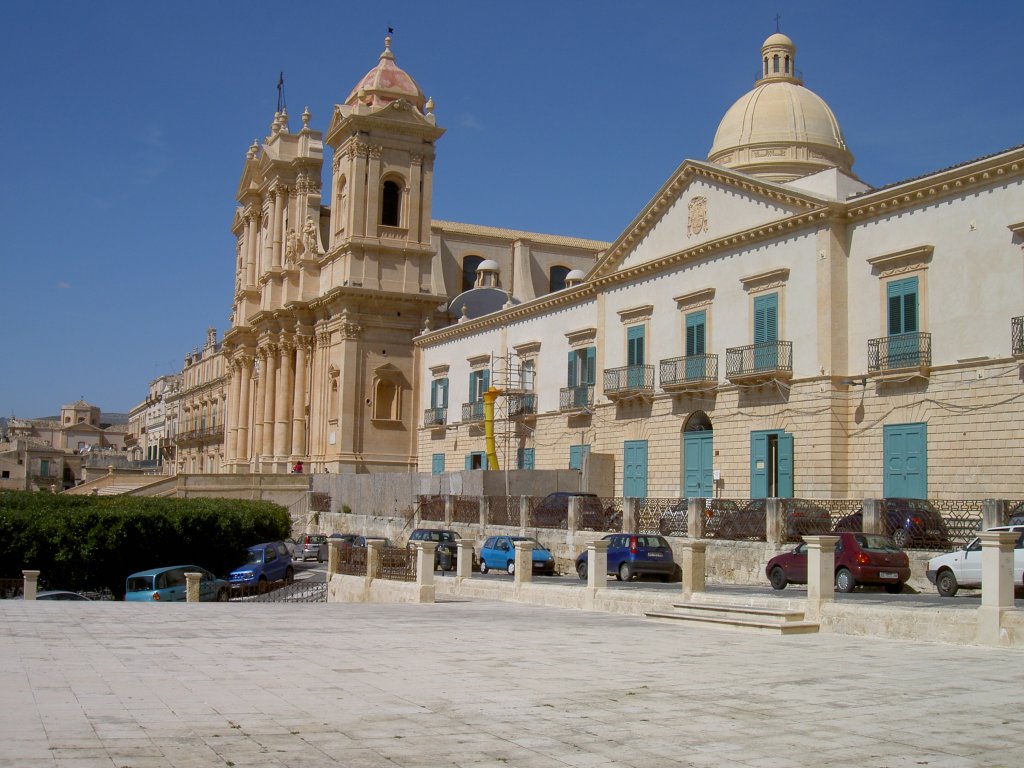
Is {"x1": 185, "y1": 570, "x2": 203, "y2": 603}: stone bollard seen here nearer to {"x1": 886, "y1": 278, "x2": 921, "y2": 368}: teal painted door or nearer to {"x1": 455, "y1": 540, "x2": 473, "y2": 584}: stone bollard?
{"x1": 455, "y1": 540, "x2": 473, "y2": 584}: stone bollard

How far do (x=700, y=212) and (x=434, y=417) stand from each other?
2055cm

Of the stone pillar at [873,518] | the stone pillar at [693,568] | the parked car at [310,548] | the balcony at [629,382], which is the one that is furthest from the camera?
the parked car at [310,548]

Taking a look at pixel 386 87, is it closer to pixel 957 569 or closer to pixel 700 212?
pixel 700 212

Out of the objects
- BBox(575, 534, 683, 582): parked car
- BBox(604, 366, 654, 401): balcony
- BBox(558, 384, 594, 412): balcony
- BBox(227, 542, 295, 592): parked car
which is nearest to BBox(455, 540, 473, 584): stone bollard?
BBox(575, 534, 683, 582): parked car

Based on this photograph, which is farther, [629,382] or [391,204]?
[391,204]

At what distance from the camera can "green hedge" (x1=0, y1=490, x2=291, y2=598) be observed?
1304 inches

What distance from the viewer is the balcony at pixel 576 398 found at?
39.7 metres

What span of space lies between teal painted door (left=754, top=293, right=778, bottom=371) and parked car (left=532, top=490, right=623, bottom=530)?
19.2 ft

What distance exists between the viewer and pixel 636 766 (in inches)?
318

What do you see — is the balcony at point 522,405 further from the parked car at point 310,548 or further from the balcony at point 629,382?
the parked car at point 310,548

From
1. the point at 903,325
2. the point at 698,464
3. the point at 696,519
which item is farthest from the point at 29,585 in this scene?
the point at 903,325

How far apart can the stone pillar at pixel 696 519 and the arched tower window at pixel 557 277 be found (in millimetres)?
40128

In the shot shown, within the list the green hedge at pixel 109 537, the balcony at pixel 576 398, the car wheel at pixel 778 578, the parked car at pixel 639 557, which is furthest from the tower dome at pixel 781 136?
the green hedge at pixel 109 537

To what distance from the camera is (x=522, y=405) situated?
44000 mm
